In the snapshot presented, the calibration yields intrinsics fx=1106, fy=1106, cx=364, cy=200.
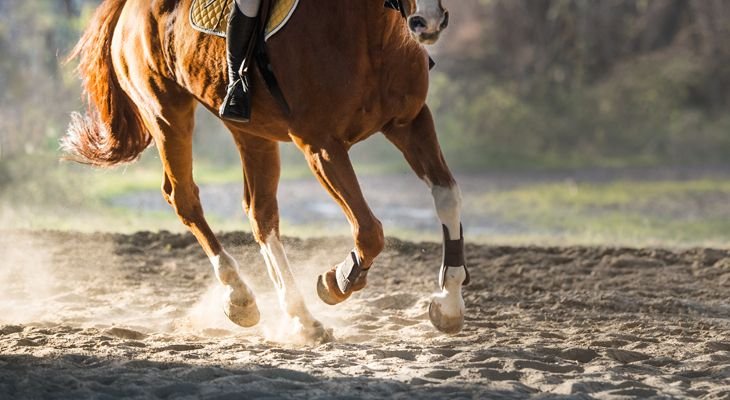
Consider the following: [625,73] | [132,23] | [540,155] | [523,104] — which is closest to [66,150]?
[132,23]

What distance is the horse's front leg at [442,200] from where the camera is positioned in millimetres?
5324

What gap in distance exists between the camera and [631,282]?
7449mm

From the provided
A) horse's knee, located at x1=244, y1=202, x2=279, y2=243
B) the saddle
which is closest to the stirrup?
the saddle

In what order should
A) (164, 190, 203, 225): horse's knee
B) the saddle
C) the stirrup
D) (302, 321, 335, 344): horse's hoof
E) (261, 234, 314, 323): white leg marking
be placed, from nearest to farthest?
the saddle → the stirrup → (302, 321, 335, 344): horse's hoof → (261, 234, 314, 323): white leg marking → (164, 190, 203, 225): horse's knee

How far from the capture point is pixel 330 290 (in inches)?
217

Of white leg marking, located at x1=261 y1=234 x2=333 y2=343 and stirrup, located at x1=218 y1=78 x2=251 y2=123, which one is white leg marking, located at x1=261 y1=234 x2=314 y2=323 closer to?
white leg marking, located at x1=261 y1=234 x2=333 y2=343

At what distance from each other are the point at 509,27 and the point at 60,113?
13.2 m

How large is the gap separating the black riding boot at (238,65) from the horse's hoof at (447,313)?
1.31 m

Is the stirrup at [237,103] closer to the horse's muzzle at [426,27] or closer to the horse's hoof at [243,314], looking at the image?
the horse's hoof at [243,314]

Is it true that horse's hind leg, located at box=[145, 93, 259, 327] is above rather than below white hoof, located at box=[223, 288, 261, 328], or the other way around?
above

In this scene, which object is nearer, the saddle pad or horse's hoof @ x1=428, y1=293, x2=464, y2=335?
the saddle pad

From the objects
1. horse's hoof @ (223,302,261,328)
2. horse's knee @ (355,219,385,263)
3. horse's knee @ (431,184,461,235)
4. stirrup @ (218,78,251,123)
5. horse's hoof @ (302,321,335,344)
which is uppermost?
stirrup @ (218,78,251,123)

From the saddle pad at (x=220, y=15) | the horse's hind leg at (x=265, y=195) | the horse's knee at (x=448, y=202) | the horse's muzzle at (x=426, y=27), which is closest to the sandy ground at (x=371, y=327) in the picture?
the horse's hind leg at (x=265, y=195)

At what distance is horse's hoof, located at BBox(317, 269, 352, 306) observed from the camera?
18.0 ft
